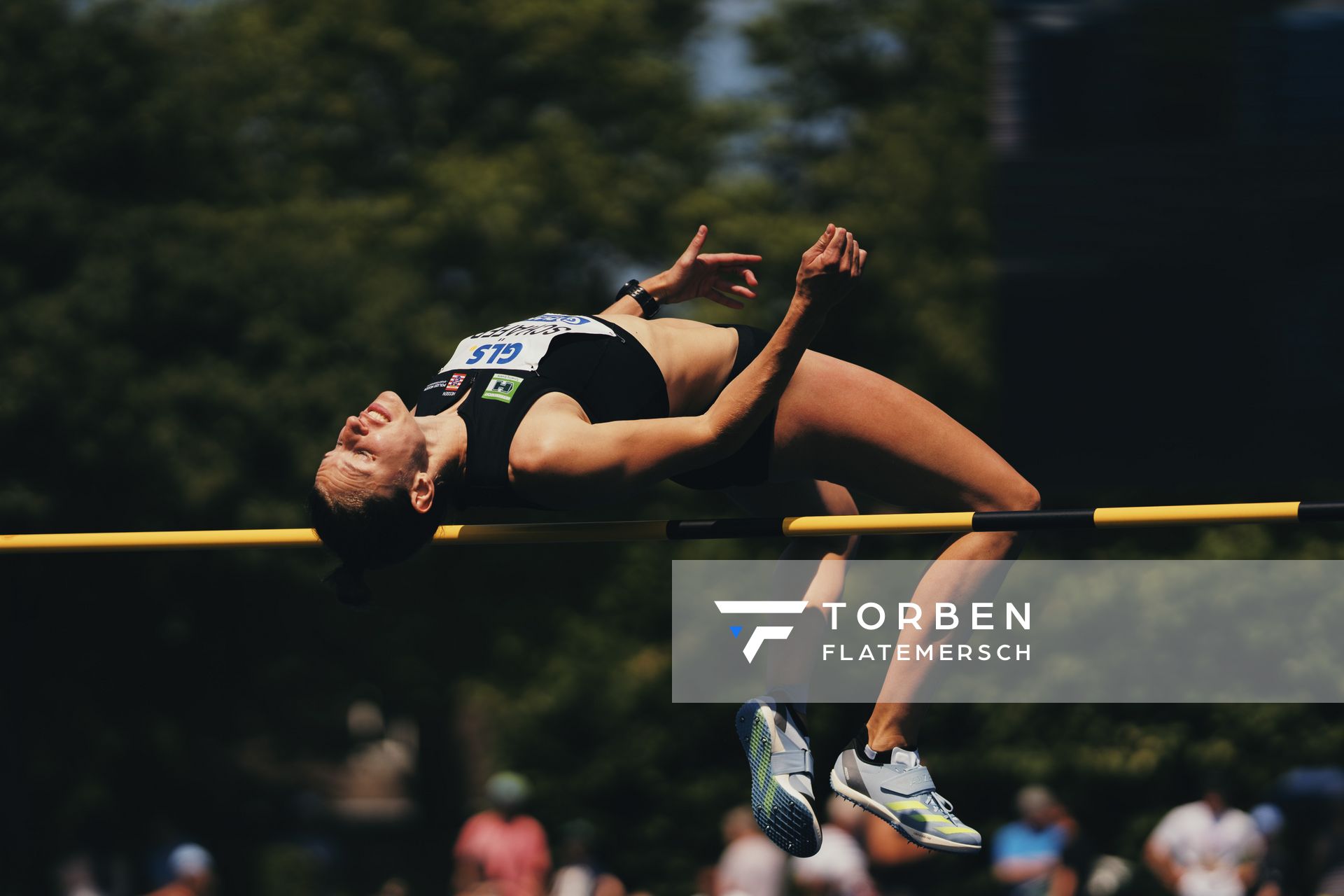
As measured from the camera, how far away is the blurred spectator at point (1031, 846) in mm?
8930

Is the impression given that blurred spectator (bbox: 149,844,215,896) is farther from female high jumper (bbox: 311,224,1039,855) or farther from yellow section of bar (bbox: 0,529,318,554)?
female high jumper (bbox: 311,224,1039,855)

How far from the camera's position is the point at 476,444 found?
4238mm

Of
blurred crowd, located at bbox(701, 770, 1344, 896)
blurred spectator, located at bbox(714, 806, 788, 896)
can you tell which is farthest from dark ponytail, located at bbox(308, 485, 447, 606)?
blurred spectator, located at bbox(714, 806, 788, 896)

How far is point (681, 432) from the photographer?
4055 mm

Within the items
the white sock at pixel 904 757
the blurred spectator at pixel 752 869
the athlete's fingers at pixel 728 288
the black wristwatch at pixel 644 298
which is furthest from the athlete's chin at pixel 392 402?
the blurred spectator at pixel 752 869

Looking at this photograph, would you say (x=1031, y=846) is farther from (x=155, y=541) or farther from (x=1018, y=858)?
(x=155, y=541)

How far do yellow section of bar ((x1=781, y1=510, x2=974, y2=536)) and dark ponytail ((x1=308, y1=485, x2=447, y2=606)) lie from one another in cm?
88

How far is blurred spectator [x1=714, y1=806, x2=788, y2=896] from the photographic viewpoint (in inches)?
354

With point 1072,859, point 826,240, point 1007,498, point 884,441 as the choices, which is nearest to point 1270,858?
point 1072,859

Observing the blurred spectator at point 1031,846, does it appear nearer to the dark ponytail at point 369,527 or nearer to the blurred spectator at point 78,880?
the dark ponytail at point 369,527

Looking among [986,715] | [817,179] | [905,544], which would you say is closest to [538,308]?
[817,179]

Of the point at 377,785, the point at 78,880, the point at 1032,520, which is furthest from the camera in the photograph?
the point at 377,785

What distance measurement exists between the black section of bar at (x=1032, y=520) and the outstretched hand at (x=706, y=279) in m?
1.07

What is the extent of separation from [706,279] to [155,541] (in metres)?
1.72
